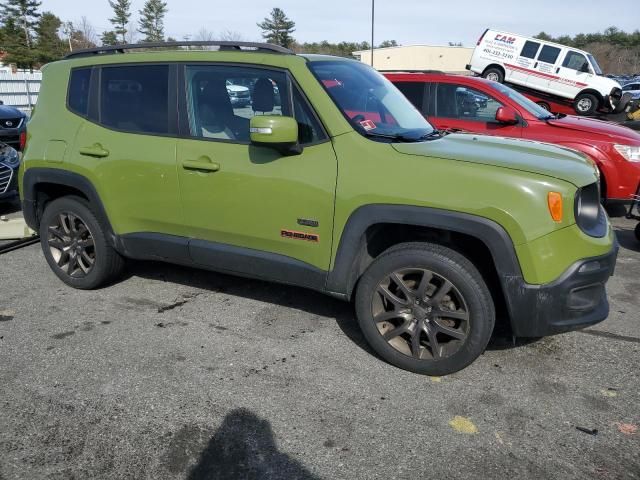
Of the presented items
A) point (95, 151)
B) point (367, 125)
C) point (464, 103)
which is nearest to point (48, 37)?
point (464, 103)

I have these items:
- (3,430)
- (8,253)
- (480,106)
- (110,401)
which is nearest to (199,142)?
(110,401)

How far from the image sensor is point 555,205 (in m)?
2.71

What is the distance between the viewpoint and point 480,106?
6.80 metres

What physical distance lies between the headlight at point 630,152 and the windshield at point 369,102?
3.64 meters

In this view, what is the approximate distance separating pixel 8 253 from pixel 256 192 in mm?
3555

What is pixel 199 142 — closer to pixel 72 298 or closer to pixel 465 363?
pixel 72 298

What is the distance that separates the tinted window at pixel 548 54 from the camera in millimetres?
18672

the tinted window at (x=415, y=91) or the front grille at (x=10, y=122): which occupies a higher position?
the tinted window at (x=415, y=91)

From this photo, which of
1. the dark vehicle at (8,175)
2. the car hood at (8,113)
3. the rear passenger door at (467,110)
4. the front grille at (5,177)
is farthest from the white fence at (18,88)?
the rear passenger door at (467,110)

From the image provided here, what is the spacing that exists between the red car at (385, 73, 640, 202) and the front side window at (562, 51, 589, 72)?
43.8 feet

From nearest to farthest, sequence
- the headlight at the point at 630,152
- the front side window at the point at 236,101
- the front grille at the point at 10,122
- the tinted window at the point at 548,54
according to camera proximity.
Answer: the front side window at the point at 236,101 → the headlight at the point at 630,152 → the front grille at the point at 10,122 → the tinted window at the point at 548,54

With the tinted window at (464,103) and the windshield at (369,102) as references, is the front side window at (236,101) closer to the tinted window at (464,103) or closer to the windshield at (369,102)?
the windshield at (369,102)

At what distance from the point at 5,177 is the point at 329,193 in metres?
5.53

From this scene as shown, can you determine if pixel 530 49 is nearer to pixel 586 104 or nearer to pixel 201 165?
pixel 586 104
